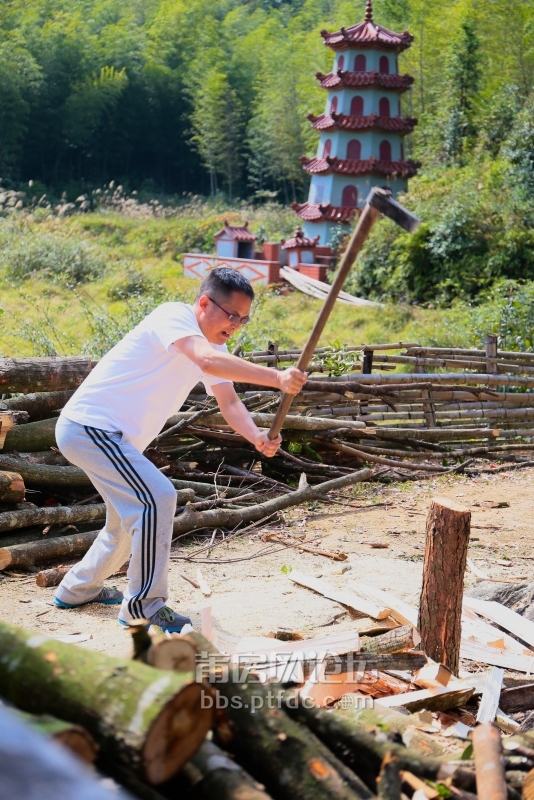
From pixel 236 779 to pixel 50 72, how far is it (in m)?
Result: 51.1

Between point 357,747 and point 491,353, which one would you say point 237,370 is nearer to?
point 357,747

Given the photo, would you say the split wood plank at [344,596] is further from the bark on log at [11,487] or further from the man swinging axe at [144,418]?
the bark on log at [11,487]

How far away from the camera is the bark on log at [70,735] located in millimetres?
1319

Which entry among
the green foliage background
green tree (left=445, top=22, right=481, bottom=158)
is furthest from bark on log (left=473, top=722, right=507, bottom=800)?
green tree (left=445, top=22, right=481, bottom=158)

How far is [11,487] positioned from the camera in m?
5.00

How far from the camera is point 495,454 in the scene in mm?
8711

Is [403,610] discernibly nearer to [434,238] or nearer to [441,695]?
[441,695]

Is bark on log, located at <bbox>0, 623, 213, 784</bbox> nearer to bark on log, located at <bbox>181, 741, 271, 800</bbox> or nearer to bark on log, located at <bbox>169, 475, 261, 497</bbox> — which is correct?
bark on log, located at <bbox>181, 741, 271, 800</bbox>

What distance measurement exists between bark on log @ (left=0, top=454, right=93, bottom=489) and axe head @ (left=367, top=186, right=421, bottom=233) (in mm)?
2974

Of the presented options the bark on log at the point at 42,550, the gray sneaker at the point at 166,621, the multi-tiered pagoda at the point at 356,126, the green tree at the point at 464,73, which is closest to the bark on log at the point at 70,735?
the gray sneaker at the point at 166,621

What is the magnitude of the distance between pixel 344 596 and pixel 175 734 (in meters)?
2.71

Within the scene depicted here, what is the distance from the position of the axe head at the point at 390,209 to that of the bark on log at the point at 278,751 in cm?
196

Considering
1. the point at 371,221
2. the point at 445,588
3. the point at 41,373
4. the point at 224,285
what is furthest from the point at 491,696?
the point at 41,373

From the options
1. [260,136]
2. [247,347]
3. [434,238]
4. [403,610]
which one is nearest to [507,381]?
[247,347]
